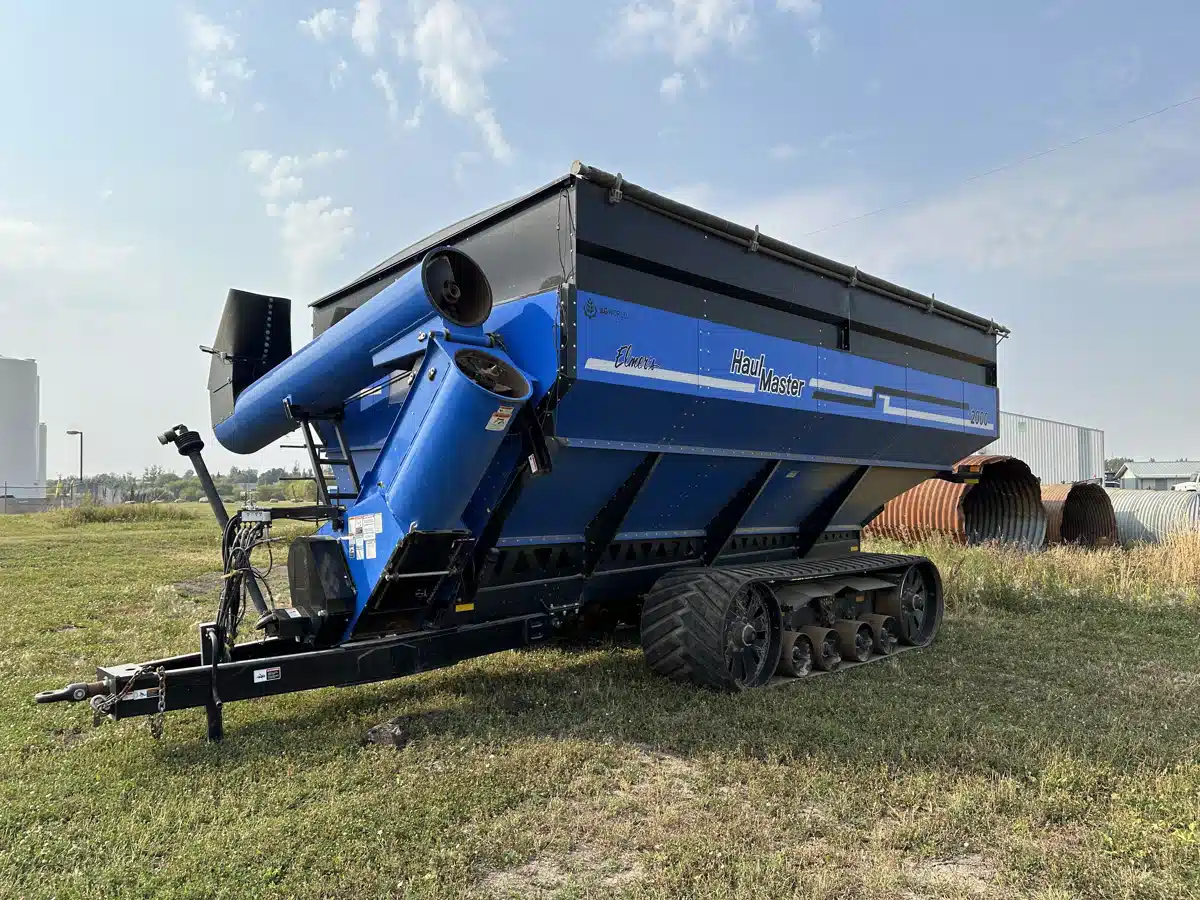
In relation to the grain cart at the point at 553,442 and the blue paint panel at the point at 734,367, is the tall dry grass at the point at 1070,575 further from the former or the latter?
the grain cart at the point at 553,442

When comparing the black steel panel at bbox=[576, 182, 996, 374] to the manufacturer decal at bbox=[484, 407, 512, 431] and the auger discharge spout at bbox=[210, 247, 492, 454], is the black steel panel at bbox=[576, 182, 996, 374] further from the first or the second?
the manufacturer decal at bbox=[484, 407, 512, 431]

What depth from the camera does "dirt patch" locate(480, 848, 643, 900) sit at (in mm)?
3029

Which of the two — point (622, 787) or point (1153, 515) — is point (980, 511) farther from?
point (622, 787)

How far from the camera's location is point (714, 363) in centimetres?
545

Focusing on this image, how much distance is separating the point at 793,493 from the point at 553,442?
10.2 feet

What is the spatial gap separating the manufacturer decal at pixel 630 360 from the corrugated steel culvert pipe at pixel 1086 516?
39.4 ft

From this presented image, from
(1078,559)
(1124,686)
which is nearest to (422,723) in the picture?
(1124,686)

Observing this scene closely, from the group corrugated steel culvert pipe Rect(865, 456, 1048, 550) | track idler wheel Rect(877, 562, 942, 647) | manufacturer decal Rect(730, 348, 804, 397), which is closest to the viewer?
manufacturer decal Rect(730, 348, 804, 397)

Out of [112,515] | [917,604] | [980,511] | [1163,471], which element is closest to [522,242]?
[917,604]

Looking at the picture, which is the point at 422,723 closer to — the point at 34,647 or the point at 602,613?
the point at 602,613

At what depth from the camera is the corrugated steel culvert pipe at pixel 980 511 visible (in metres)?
13.0

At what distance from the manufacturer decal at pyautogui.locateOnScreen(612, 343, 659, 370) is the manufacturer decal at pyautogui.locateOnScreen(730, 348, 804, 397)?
81cm

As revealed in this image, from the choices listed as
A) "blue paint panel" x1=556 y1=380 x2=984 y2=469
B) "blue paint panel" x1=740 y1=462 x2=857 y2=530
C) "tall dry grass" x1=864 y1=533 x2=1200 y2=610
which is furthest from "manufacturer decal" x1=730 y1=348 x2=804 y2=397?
"tall dry grass" x1=864 y1=533 x2=1200 y2=610

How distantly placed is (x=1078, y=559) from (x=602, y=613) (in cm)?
785
